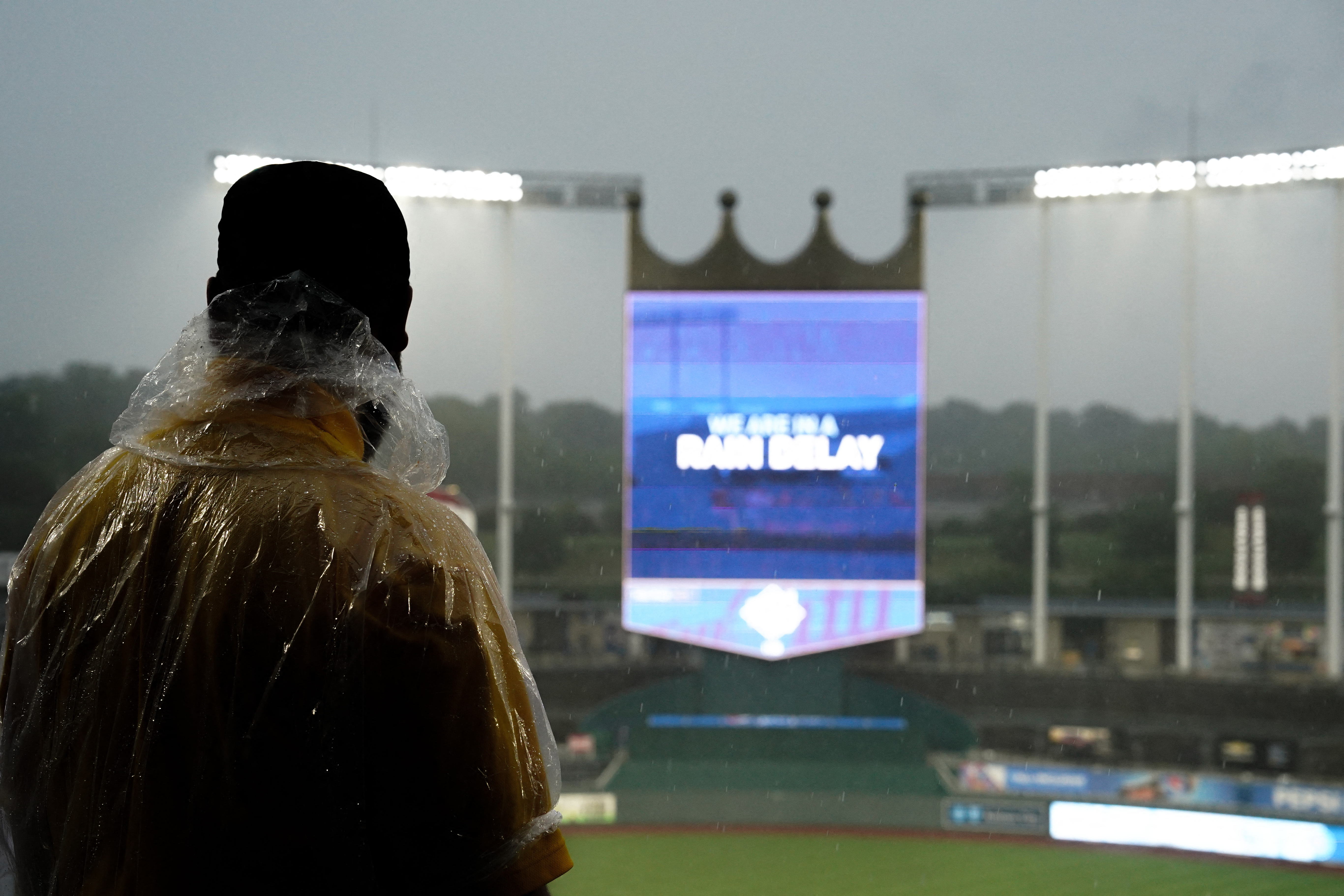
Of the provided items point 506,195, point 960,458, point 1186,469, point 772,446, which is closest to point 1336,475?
point 1186,469

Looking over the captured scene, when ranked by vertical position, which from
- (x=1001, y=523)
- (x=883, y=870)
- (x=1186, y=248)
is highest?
(x=1186, y=248)

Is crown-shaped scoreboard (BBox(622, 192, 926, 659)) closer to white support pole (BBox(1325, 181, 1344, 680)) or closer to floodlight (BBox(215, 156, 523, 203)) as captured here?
floodlight (BBox(215, 156, 523, 203))

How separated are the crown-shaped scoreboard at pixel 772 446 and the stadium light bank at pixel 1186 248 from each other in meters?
1.07

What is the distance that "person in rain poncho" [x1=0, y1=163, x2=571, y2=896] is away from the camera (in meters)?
0.56

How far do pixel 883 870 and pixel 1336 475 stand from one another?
153 inches

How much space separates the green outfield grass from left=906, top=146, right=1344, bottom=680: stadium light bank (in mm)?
1833

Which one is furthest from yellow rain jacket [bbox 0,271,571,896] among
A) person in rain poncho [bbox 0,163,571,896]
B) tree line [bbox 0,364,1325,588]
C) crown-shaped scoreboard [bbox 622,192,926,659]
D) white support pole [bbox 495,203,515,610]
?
tree line [bbox 0,364,1325,588]

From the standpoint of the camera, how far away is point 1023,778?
20.9ft

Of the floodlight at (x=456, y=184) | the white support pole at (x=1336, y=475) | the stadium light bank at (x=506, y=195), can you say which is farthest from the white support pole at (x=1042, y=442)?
the floodlight at (x=456, y=184)

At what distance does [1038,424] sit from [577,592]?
3621 millimetres

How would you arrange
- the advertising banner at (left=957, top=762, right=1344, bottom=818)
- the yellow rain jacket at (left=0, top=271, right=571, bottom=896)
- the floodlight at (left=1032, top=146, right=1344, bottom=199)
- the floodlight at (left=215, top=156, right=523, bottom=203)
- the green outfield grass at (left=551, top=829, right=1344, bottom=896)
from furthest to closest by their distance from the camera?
the floodlight at (left=215, top=156, right=523, bottom=203), the floodlight at (left=1032, top=146, right=1344, bottom=199), the advertising banner at (left=957, top=762, right=1344, bottom=818), the green outfield grass at (left=551, top=829, right=1344, bottom=896), the yellow rain jacket at (left=0, top=271, right=571, bottom=896)

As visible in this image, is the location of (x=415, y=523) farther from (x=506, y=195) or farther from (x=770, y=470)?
(x=506, y=195)

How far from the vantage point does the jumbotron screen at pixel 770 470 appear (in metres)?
5.97

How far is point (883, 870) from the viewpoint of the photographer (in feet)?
18.2
